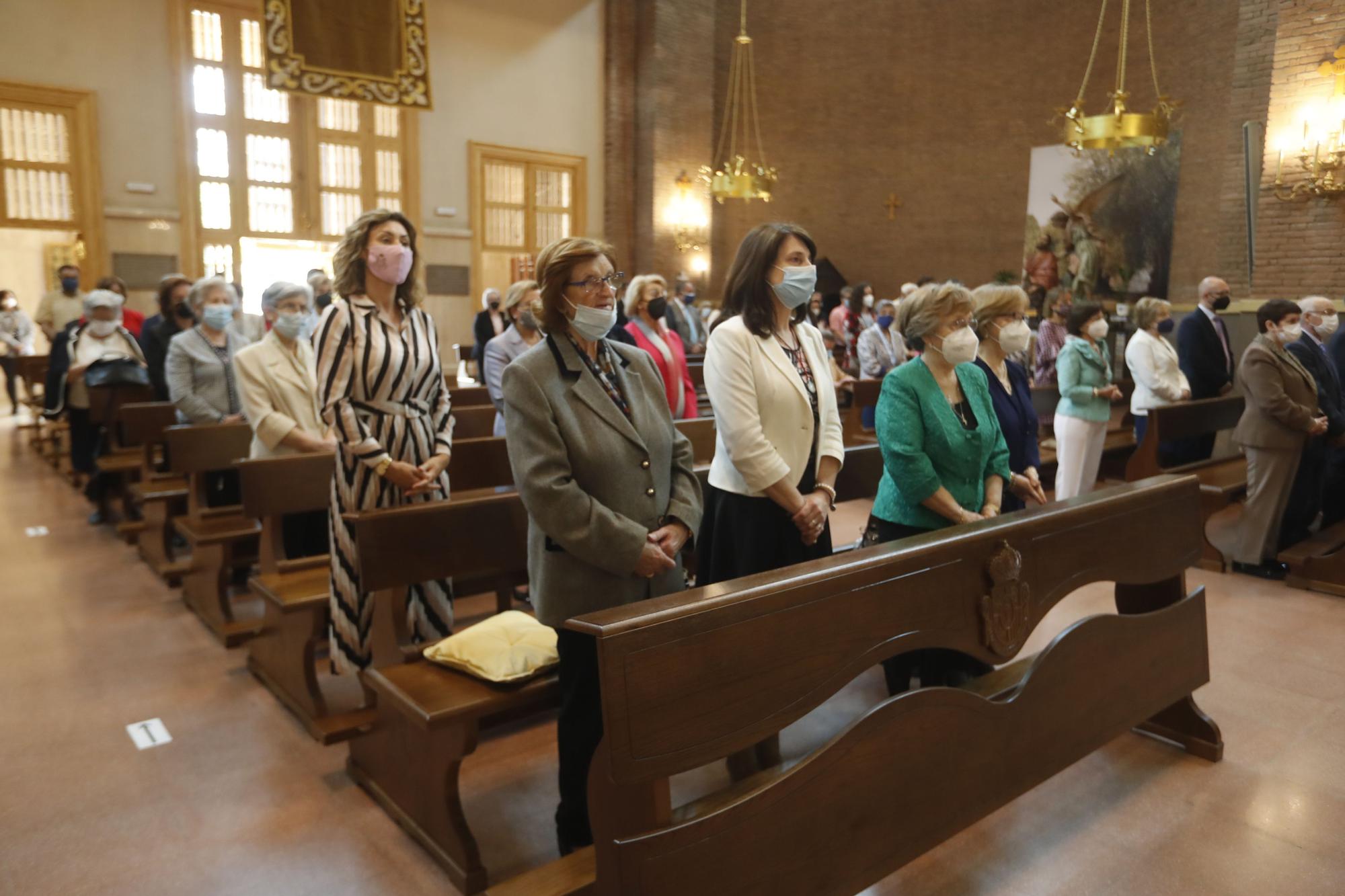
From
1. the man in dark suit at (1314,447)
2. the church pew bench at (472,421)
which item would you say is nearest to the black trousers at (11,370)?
the church pew bench at (472,421)

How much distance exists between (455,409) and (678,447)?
3.06 m

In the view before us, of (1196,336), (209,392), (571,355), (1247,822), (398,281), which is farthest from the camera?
(1196,336)

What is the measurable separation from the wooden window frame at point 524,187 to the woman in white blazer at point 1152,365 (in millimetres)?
9554

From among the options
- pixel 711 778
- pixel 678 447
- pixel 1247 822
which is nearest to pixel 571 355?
pixel 678 447

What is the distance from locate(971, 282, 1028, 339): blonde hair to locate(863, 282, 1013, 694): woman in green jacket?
52 cm

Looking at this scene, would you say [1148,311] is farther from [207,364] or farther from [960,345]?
[207,364]

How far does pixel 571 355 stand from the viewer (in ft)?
7.09

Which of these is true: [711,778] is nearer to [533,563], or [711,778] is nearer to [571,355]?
[533,563]

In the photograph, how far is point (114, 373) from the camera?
5957mm

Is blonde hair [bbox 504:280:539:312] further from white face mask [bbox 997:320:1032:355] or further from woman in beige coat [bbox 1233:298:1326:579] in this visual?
woman in beige coat [bbox 1233:298:1326:579]

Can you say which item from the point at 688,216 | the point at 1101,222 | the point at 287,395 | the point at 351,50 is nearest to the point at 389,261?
the point at 287,395

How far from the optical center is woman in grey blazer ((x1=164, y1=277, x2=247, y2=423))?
4.91 m

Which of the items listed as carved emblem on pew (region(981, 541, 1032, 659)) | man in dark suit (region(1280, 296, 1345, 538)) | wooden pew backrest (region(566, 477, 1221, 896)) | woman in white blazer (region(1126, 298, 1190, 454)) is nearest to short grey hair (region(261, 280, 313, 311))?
wooden pew backrest (region(566, 477, 1221, 896))

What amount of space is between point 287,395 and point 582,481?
2.34 m
